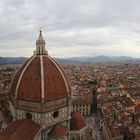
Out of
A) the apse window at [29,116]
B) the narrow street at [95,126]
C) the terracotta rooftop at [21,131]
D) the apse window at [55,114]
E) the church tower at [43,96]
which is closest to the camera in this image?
the terracotta rooftop at [21,131]

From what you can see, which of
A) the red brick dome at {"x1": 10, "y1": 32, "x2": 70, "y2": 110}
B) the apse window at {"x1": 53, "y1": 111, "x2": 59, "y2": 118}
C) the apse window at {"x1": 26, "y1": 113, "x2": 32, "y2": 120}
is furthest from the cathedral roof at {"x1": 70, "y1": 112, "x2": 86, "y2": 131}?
the apse window at {"x1": 26, "y1": 113, "x2": 32, "y2": 120}

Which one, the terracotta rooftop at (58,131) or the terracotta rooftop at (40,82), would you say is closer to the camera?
the terracotta rooftop at (58,131)

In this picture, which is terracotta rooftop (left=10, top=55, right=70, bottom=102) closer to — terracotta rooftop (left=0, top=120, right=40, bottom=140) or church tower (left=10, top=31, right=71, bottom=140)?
church tower (left=10, top=31, right=71, bottom=140)

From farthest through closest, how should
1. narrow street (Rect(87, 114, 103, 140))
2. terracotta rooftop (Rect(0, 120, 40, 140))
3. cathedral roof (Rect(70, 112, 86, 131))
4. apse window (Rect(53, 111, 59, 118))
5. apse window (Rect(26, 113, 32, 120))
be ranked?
narrow street (Rect(87, 114, 103, 140)) < cathedral roof (Rect(70, 112, 86, 131)) < apse window (Rect(53, 111, 59, 118)) < apse window (Rect(26, 113, 32, 120)) < terracotta rooftop (Rect(0, 120, 40, 140))

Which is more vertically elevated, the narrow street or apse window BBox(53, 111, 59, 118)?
apse window BBox(53, 111, 59, 118)

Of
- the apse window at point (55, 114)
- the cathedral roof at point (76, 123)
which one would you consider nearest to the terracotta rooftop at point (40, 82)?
the apse window at point (55, 114)

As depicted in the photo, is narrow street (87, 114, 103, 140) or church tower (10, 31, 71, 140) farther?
narrow street (87, 114, 103, 140)

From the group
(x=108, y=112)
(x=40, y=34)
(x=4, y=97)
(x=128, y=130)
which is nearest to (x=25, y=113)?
(x=40, y=34)

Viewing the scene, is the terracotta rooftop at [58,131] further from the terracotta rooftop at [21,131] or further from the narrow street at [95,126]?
the narrow street at [95,126]

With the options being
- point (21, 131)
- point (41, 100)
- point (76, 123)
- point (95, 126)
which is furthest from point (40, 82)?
point (95, 126)
